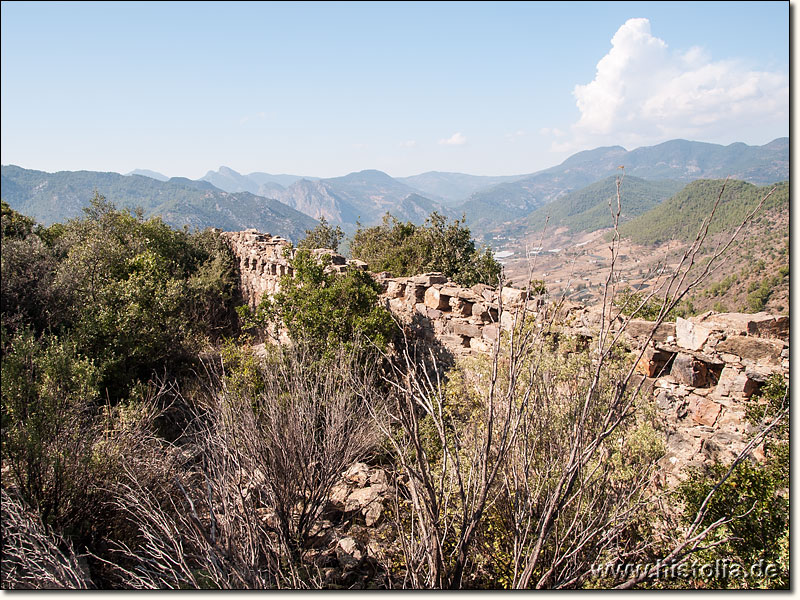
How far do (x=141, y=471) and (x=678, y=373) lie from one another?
20.7ft

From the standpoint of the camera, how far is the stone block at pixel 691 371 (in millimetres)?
5285

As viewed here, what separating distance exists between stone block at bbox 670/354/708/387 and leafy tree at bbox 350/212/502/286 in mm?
6734

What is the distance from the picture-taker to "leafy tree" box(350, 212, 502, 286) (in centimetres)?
1350

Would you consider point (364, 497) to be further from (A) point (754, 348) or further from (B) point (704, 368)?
(A) point (754, 348)

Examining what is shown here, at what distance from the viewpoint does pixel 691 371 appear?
209 inches

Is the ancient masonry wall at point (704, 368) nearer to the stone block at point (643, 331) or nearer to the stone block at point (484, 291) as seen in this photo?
the stone block at point (643, 331)

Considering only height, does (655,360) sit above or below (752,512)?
above

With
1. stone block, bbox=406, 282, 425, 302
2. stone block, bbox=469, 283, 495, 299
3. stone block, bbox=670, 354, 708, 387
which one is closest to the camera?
stone block, bbox=670, 354, 708, 387

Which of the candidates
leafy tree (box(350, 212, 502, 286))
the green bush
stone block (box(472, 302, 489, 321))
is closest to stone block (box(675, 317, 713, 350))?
the green bush

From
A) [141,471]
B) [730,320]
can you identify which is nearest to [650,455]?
[730,320]

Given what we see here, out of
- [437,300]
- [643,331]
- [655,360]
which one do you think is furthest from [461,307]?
[655,360]

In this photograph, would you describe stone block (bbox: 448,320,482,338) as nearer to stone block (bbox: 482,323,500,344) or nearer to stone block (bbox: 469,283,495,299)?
stone block (bbox: 482,323,500,344)

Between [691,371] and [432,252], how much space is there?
32.2 ft

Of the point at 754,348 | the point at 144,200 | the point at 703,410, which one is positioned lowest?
the point at 703,410
